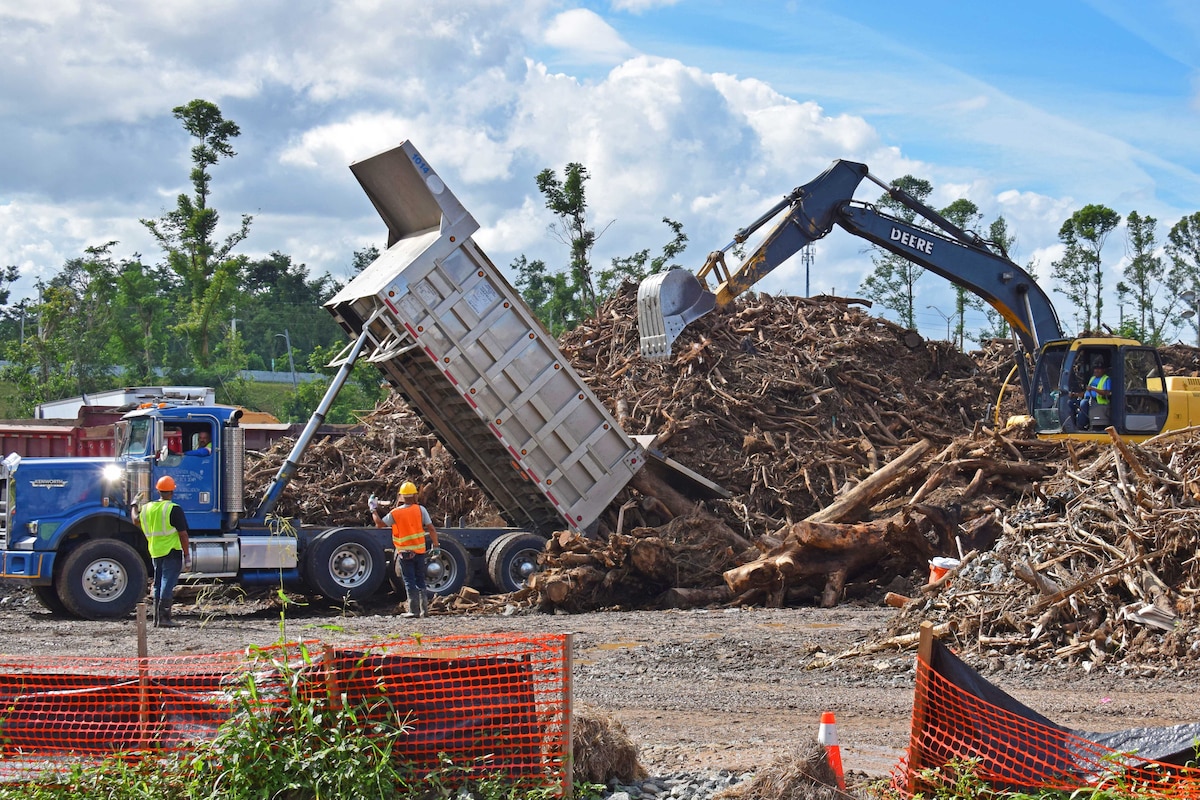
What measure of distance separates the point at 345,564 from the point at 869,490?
248 inches

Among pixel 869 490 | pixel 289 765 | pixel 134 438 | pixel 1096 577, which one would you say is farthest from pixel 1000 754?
pixel 134 438

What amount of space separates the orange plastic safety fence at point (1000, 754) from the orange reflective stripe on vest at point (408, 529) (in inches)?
328

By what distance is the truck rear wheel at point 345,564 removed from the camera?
45.3 feet

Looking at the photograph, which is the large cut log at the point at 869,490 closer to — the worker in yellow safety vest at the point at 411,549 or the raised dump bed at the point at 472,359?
the raised dump bed at the point at 472,359

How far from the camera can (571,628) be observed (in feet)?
38.3

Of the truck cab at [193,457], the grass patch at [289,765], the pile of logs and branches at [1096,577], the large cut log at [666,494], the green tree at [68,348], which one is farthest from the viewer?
the green tree at [68,348]

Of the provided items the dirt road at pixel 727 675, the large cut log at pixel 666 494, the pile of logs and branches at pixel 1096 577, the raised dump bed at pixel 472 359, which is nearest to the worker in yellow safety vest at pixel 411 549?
the dirt road at pixel 727 675

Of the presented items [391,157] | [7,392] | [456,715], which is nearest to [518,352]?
[391,157]

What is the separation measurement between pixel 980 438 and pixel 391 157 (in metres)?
7.86

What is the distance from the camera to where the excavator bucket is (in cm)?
1414

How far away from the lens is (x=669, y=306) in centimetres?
1416

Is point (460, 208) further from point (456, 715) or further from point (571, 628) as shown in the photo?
point (456, 715)

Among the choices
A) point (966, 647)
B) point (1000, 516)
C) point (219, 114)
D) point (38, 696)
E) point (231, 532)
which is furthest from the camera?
point (219, 114)

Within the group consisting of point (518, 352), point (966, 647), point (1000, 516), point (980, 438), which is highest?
point (518, 352)
